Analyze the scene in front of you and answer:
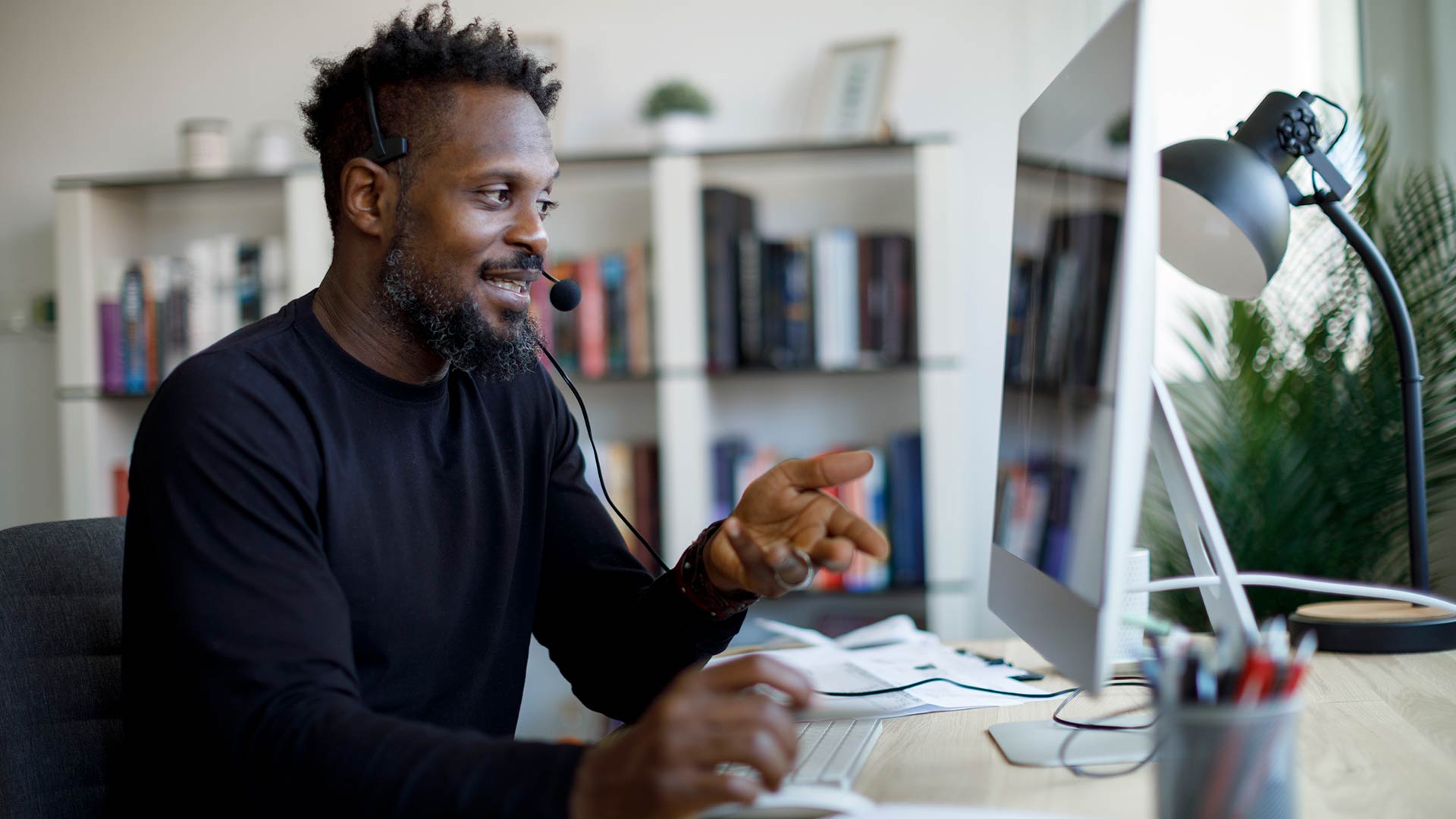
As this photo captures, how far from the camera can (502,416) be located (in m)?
1.35

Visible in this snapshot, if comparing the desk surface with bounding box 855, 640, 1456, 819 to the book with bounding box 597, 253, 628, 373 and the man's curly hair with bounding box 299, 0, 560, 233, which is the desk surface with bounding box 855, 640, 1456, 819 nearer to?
the man's curly hair with bounding box 299, 0, 560, 233

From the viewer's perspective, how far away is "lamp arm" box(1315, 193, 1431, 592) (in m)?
1.37

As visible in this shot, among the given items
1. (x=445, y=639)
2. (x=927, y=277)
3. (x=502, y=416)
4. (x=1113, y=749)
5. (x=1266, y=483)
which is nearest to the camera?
(x=1113, y=749)

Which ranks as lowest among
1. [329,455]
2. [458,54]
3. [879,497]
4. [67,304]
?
[879,497]

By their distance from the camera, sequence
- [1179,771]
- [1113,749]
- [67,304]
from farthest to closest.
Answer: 1. [67,304]
2. [1113,749]
3. [1179,771]

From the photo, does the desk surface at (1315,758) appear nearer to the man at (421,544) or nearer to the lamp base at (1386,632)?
the lamp base at (1386,632)

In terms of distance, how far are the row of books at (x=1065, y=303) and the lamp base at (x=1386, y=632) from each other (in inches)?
22.7

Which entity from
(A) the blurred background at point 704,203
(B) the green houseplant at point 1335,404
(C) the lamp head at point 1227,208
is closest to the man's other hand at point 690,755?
(C) the lamp head at point 1227,208

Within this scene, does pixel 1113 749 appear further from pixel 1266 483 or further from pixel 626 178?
pixel 626 178

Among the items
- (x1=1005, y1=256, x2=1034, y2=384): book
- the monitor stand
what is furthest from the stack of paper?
(x1=1005, y1=256, x2=1034, y2=384): book

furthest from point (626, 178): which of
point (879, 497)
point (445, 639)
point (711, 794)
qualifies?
point (711, 794)

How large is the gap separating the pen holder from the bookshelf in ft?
6.17

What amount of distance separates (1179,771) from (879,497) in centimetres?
197

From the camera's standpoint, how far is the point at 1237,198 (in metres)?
1.12
